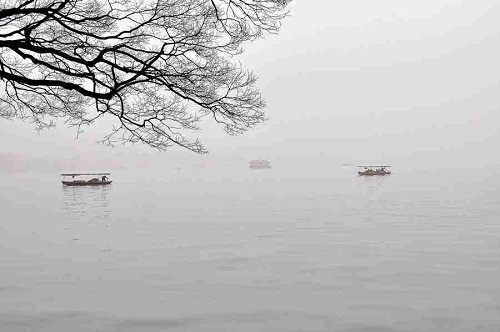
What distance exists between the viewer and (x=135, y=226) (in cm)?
3338

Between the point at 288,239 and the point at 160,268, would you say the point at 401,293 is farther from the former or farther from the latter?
the point at 288,239

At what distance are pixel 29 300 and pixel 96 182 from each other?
91825mm

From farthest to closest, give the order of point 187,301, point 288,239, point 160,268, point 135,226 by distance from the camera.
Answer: point 135,226 < point 288,239 < point 160,268 < point 187,301

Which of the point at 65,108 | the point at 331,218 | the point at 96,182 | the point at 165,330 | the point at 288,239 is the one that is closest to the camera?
the point at 165,330

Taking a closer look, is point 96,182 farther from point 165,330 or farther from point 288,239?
point 165,330

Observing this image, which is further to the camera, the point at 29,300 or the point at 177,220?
the point at 177,220

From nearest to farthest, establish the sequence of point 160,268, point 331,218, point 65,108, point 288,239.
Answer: point 65,108 < point 160,268 < point 288,239 < point 331,218

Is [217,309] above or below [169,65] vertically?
below

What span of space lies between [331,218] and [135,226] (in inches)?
546

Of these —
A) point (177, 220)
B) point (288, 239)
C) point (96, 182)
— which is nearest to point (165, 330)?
point (288, 239)

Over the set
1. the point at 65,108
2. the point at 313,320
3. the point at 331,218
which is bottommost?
the point at 313,320

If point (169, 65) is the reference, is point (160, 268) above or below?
below

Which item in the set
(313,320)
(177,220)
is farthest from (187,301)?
(177,220)

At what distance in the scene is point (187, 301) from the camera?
1252 centimetres
